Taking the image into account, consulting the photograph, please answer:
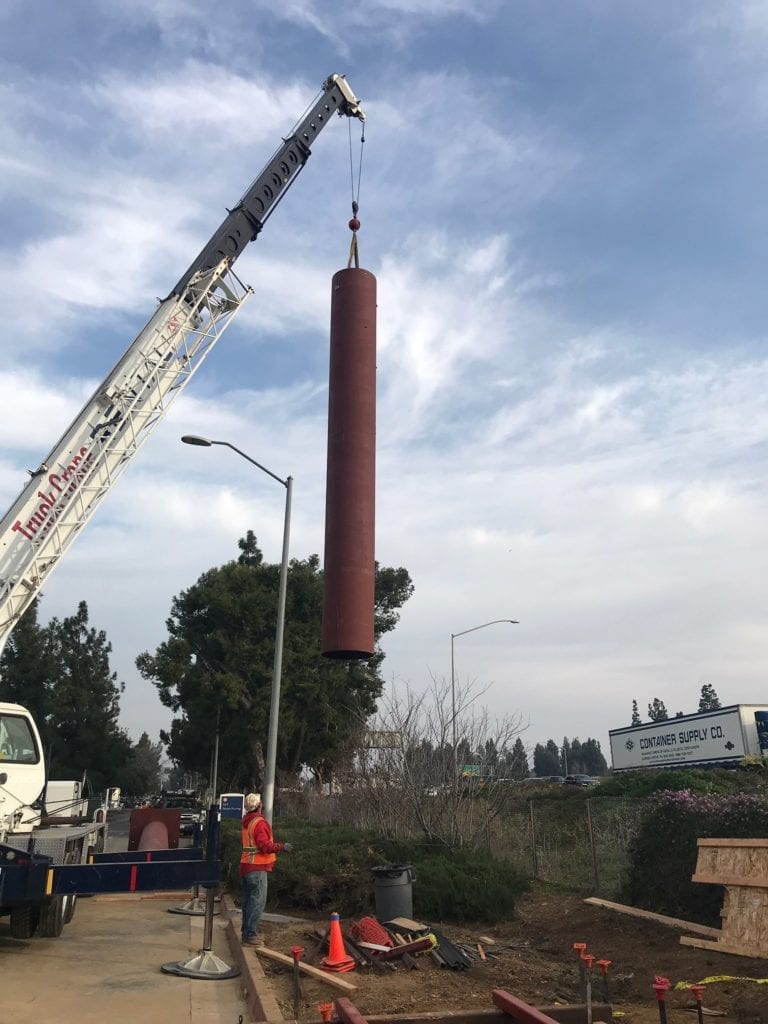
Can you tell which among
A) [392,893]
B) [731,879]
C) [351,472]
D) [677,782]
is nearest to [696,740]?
[677,782]

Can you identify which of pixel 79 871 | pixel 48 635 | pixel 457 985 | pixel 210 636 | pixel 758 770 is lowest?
pixel 457 985

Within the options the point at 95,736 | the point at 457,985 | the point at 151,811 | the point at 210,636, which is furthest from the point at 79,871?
the point at 95,736

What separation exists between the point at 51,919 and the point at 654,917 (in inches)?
316

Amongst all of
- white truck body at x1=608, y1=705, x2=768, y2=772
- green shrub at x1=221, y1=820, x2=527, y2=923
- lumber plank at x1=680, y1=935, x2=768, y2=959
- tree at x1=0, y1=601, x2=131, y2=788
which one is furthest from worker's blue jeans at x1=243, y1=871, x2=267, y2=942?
tree at x1=0, y1=601, x2=131, y2=788

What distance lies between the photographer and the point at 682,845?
1175 centimetres

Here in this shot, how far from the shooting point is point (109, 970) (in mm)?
9117

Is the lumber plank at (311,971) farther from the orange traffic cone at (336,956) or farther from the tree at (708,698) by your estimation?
the tree at (708,698)

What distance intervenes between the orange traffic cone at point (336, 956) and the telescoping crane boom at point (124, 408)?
276 inches

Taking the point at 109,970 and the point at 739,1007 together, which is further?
the point at 109,970

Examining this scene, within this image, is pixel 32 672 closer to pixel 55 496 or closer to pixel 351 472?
pixel 55 496

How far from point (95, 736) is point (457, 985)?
6000 centimetres

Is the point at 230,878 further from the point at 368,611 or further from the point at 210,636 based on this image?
the point at 210,636

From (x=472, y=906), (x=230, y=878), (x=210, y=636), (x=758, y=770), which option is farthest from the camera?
(x=210, y=636)

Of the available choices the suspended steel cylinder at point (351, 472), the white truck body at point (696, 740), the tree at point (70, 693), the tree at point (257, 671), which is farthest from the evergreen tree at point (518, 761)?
the tree at point (70, 693)
